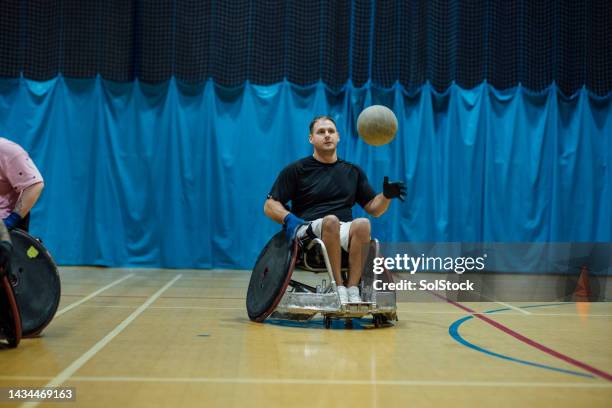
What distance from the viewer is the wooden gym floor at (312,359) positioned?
3.16 m

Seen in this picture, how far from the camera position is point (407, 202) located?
11.4 meters

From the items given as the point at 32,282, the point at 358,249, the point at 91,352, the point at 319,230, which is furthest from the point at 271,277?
the point at 32,282

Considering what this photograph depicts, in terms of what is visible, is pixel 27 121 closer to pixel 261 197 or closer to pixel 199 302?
pixel 261 197

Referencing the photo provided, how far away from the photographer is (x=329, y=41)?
1168 cm

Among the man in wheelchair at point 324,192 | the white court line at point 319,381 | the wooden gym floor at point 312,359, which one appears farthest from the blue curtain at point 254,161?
the white court line at point 319,381

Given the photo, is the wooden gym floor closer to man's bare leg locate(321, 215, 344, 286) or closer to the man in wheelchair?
man's bare leg locate(321, 215, 344, 286)

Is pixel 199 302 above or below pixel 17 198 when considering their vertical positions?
below

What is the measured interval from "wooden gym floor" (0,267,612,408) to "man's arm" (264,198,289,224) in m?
0.85

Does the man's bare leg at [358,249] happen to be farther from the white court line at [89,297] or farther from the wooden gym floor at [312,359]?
the white court line at [89,297]

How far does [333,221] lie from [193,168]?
6433 mm

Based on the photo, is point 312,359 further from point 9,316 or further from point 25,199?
point 25,199

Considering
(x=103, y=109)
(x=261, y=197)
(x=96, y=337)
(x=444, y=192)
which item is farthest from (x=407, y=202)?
(x=96, y=337)

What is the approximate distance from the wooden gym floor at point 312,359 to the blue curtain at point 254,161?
182 inches

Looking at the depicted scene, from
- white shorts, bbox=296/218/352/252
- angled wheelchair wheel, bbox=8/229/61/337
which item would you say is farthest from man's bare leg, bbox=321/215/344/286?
angled wheelchair wheel, bbox=8/229/61/337
